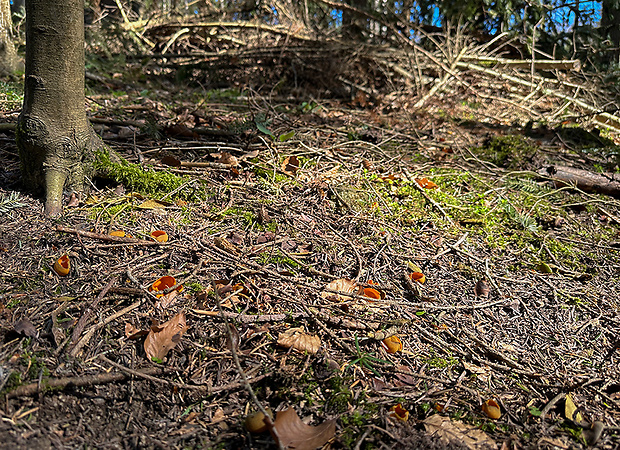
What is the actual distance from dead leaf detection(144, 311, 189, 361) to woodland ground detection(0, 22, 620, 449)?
1.7 inches

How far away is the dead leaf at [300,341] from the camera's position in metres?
2.02

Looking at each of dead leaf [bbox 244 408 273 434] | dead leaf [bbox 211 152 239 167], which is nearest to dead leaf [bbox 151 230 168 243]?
dead leaf [bbox 211 152 239 167]

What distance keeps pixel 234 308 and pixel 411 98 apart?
4.47 m

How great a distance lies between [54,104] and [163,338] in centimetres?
165

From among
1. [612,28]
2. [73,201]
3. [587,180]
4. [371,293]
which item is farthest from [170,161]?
[612,28]

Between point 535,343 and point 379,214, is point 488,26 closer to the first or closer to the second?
point 379,214

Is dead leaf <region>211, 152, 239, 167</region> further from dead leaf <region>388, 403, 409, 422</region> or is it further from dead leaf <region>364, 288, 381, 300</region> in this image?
dead leaf <region>388, 403, 409, 422</region>

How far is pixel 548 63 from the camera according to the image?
20.6 ft

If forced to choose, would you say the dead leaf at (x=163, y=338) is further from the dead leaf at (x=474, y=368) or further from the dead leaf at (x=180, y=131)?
the dead leaf at (x=180, y=131)

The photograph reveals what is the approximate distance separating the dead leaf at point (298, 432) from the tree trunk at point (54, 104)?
1858mm

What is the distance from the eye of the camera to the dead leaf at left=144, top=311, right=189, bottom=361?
6.27ft

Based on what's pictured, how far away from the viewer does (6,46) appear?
15.7ft

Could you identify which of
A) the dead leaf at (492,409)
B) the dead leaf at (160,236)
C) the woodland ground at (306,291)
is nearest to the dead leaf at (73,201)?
the woodland ground at (306,291)

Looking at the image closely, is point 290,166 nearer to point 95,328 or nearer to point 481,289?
point 481,289
